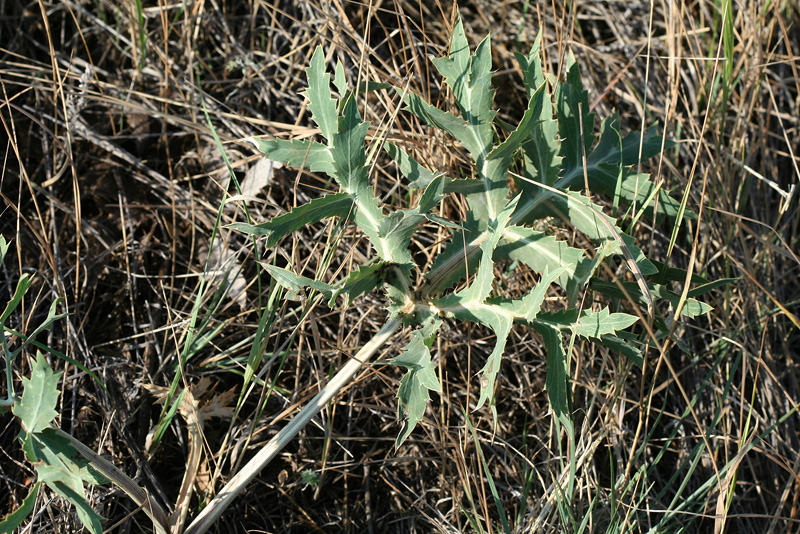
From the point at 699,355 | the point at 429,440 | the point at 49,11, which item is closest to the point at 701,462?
the point at 699,355

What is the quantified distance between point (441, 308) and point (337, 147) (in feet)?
1.66

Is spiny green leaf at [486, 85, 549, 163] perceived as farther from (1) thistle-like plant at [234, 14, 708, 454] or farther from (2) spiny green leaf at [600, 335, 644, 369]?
(2) spiny green leaf at [600, 335, 644, 369]

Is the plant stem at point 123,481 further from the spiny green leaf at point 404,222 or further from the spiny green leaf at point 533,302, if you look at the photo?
the spiny green leaf at point 533,302

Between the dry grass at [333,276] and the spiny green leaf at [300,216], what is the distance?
0.90 ft

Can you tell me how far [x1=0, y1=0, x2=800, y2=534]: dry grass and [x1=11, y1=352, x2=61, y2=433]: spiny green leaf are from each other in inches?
24.1

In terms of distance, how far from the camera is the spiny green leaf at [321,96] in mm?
1678

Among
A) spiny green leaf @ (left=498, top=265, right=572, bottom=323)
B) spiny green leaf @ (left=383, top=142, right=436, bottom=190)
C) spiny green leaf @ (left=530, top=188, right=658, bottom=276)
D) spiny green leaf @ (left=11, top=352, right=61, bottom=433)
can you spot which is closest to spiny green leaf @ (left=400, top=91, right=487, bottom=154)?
spiny green leaf @ (left=383, top=142, right=436, bottom=190)

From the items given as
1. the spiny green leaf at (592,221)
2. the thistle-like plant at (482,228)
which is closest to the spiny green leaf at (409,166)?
the thistle-like plant at (482,228)

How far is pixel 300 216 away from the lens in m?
1.70

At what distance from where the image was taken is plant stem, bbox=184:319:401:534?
1.74m

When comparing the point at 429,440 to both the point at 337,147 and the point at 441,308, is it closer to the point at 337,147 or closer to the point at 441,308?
the point at 441,308

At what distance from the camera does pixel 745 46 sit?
2.59 metres

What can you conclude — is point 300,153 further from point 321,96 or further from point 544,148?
point 544,148

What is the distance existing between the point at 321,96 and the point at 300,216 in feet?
1.04
